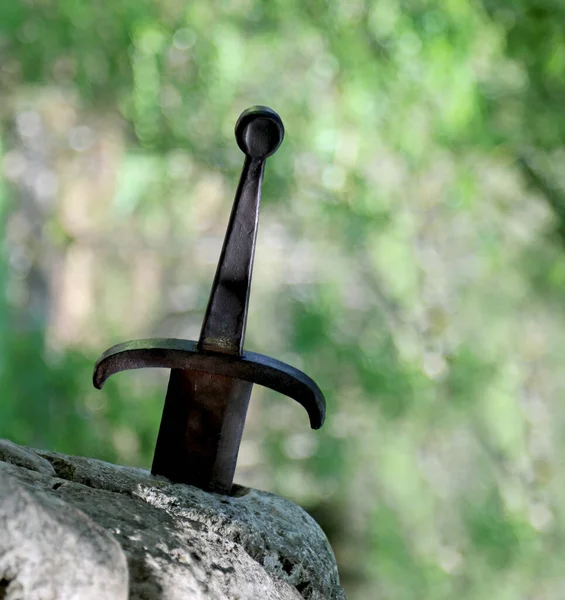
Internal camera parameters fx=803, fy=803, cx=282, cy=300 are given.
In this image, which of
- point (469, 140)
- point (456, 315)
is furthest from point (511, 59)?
point (456, 315)

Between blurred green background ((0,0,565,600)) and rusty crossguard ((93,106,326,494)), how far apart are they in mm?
1581

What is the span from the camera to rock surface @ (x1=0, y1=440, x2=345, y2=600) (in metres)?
0.40

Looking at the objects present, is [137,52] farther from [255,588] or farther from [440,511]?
[255,588]

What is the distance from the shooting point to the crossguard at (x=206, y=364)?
566 mm

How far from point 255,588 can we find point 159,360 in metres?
0.17

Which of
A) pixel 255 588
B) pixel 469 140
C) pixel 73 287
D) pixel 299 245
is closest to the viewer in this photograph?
pixel 255 588

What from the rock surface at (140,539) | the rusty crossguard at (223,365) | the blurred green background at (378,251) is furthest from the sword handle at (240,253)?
the blurred green background at (378,251)

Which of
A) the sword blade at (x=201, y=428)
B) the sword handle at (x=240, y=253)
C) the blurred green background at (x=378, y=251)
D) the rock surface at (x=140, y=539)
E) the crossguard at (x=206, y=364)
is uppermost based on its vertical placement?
the blurred green background at (x=378, y=251)

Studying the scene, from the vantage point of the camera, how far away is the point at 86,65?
226cm

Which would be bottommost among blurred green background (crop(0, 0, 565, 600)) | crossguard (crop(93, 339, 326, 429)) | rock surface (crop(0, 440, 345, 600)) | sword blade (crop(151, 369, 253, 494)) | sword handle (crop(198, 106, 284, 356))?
rock surface (crop(0, 440, 345, 600))

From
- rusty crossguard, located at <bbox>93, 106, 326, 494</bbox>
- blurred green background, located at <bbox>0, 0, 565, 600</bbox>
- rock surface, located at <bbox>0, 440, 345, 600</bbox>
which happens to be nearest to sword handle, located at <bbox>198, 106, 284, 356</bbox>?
rusty crossguard, located at <bbox>93, 106, 326, 494</bbox>

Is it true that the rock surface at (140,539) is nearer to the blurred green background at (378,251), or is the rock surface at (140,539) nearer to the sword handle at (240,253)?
the sword handle at (240,253)

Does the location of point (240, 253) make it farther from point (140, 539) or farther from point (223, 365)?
point (140, 539)

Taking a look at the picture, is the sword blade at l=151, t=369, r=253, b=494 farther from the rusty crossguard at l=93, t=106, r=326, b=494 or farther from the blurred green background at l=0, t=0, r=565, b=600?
the blurred green background at l=0, t=0, r=565, b=600
